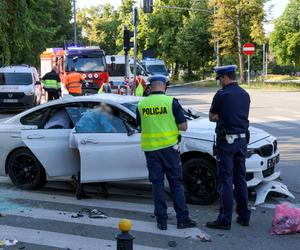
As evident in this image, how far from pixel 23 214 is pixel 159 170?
6.58ft

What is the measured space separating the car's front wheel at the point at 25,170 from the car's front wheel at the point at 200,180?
230 cm

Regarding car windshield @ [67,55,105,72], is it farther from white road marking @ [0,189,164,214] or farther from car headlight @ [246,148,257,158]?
car headlight @ [246,148,257,158]

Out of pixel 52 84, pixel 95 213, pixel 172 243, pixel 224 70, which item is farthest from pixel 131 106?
pixel 52 84

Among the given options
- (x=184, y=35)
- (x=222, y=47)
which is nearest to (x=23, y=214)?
(x=222, y=47)

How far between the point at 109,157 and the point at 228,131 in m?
1.97

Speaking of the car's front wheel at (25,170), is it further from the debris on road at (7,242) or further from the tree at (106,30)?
the tree at (106,30)

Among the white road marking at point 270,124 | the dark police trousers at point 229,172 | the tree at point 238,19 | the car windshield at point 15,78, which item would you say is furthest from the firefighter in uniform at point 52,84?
the tree at point 238,19

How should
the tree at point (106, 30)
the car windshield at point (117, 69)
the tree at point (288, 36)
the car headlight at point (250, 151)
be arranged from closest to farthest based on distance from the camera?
1. the car headlight at point (250, 151)
2. the car windshield at point (117, 69)
3. the tree at point (288, 36)
4. the tree at point (106, 30)

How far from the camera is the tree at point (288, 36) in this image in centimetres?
6638

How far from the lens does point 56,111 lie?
8.44 m

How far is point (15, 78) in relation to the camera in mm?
23500

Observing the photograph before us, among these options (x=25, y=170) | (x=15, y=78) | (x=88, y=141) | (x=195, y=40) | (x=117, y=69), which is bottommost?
(x=25, y=170)

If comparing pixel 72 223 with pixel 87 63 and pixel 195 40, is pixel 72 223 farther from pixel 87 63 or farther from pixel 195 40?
pixel 195 40

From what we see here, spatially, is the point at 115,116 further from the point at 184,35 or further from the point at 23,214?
the point at 184,35
